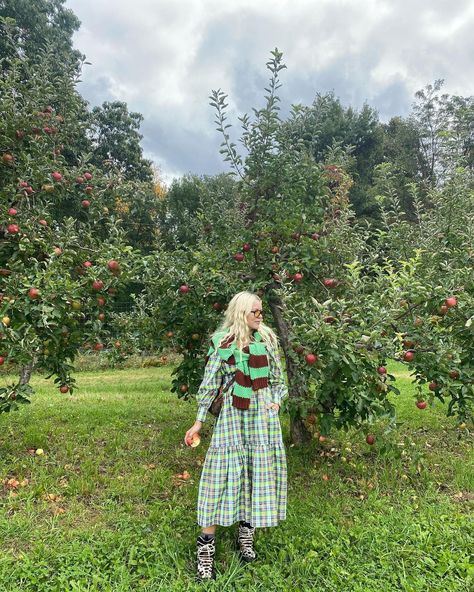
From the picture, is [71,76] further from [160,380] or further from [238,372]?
[160,380]

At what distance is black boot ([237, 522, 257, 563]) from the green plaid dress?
0.20 metres

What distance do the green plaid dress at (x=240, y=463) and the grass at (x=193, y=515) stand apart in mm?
379

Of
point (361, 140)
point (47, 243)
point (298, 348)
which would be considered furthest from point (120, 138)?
point (298, 348)

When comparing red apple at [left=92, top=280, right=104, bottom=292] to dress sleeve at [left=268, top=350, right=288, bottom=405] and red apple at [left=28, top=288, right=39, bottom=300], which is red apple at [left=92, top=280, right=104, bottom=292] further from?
dress sleeve at [left=268, top=350, right=288, bottom=405]

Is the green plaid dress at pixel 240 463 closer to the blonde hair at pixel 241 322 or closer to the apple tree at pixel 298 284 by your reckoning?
the blonde hair at pixel 241 322

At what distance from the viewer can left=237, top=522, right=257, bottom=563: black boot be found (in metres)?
2.79

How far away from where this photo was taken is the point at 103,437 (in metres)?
4.63

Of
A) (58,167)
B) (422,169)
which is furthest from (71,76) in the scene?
(422,169)

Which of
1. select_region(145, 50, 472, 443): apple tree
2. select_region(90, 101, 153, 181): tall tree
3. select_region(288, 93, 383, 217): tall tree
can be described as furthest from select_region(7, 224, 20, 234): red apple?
select_region(288, 93, 383, 217): tall tree

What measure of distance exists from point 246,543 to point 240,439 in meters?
0.70

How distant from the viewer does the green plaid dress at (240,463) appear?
260 centimetres

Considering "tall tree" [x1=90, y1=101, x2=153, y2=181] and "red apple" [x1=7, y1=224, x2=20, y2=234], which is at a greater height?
"tall tree" [x1=90, y1=101, x2=153, y2=181]

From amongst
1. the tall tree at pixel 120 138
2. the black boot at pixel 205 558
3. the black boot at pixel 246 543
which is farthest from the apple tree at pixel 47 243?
the tall tree at pixel 120 138

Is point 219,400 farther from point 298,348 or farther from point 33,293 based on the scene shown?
point 33,293
